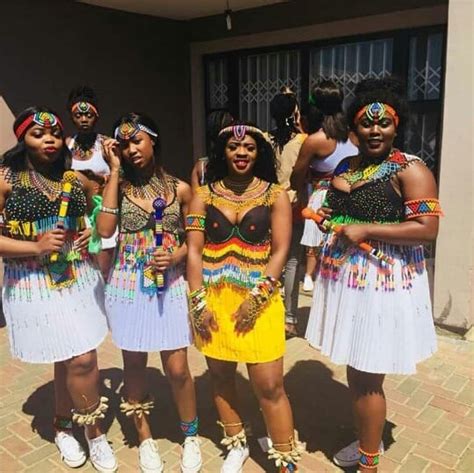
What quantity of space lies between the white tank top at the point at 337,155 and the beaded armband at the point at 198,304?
5.69 ft

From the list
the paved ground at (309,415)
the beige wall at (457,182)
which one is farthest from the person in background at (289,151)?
the beige wall at (457,182)

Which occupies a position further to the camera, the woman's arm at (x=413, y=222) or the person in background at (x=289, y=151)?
the person in background at (x=289, y=151)

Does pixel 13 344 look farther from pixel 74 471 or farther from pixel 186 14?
pixel 186 14

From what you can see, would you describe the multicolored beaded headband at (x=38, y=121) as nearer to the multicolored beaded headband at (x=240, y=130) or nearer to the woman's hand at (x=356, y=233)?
the multicolored beaded headband at (x=240, y=130)

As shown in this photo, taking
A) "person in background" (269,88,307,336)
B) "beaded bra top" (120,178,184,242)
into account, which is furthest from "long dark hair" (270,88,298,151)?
"beaded bra top" (120,178,184,242)

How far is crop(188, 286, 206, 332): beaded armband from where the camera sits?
254 centimetres

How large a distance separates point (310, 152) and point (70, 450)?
2.55 m

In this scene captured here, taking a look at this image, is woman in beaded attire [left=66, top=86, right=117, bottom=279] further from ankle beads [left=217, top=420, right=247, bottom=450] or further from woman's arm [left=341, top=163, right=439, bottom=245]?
woman's arm [left=341, top=163, right=439, bottom=245]

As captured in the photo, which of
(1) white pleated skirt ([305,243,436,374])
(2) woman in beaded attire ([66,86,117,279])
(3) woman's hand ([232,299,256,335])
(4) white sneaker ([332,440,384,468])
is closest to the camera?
(1) white pleated skirt ([305,243,436,374])

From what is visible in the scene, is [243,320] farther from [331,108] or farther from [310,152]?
[331,108]

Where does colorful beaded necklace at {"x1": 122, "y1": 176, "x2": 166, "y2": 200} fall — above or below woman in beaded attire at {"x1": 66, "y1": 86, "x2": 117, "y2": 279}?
below

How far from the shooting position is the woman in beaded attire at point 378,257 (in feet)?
7.52

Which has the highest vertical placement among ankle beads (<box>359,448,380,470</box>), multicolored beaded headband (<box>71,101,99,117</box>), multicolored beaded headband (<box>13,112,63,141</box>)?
multicolored beaded headband (<box>71,101,99,117</box>)

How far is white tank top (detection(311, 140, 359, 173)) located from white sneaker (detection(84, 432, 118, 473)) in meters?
2.40
